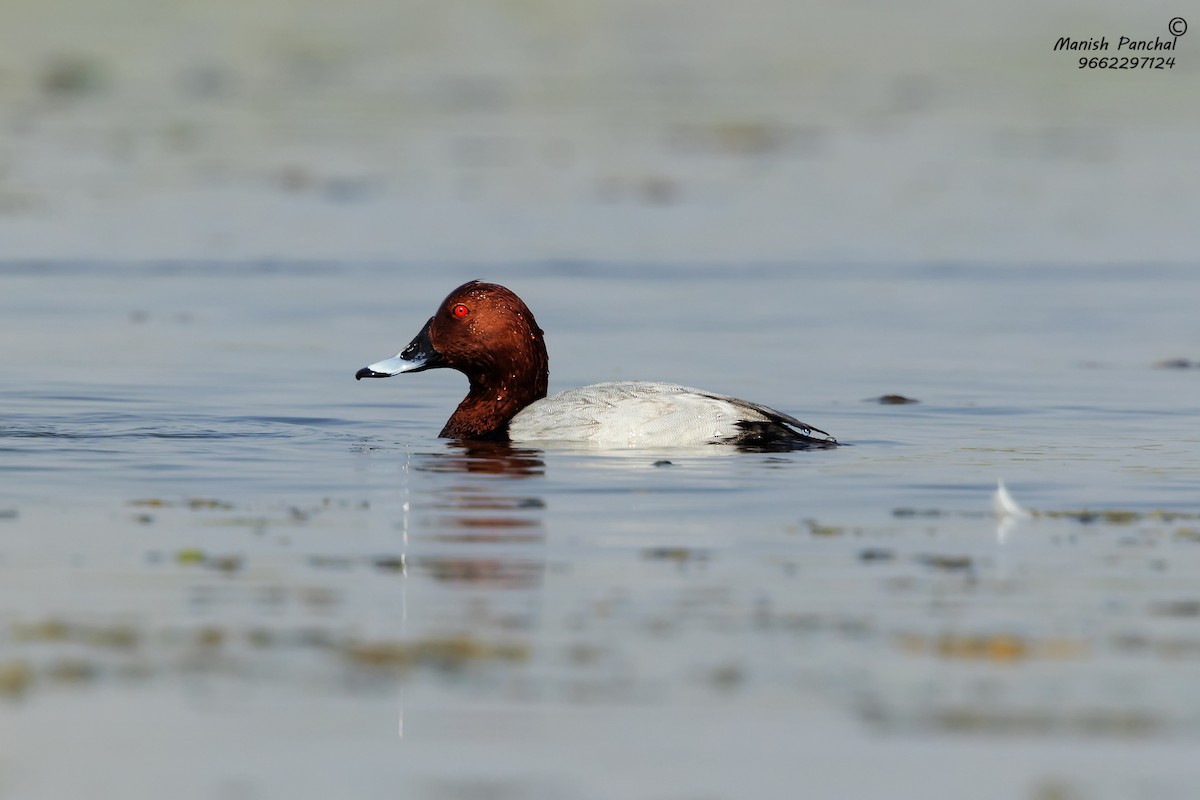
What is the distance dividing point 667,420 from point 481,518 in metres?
2.44

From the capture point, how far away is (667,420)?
463 inches

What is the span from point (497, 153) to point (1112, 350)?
45.5ft

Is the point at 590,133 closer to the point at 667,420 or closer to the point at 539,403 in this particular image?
the point at 539,403

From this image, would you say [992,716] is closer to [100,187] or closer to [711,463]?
[711,463]

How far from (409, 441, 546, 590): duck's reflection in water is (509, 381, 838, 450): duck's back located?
1.06 ft

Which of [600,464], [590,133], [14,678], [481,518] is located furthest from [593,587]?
[590,133]

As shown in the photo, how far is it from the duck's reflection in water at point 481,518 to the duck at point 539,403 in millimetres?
244

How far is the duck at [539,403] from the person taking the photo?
1175 centimetres

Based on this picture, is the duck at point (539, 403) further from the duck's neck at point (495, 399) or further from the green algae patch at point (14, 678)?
the green algae patch at point (14, 678)

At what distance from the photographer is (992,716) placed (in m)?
6.35

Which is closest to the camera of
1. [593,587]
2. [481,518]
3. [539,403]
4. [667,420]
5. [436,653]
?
[436,653]

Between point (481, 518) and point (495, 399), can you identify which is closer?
point (481, 518)

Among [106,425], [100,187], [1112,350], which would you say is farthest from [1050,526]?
[100,187]

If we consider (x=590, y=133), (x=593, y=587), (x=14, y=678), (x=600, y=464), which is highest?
(x=590, y=133)
